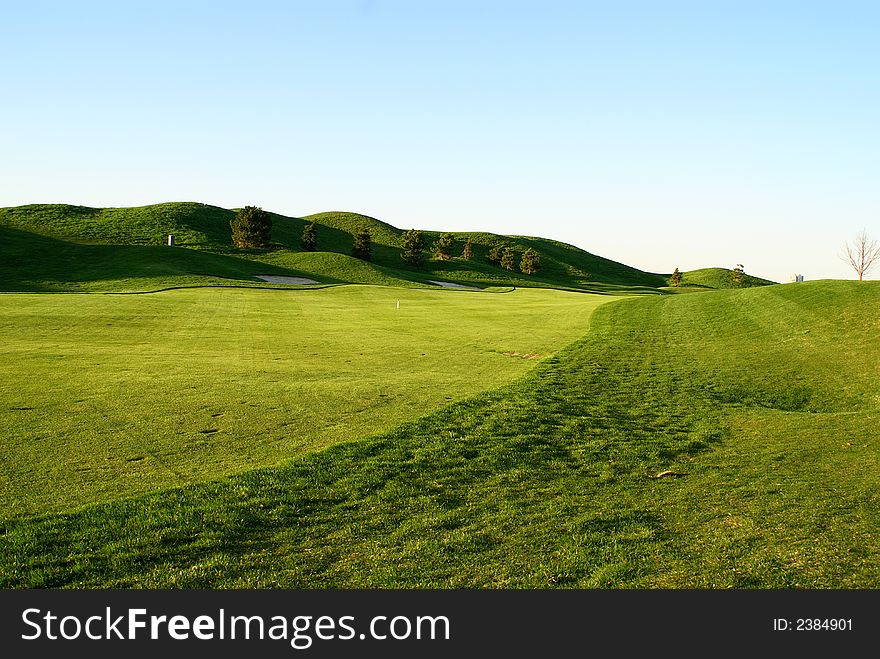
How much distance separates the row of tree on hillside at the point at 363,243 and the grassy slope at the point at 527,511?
295ft

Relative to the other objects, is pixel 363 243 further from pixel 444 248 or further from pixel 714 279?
pixel 714 279

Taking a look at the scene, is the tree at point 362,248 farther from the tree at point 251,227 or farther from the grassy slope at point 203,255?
the tree at point 251,227

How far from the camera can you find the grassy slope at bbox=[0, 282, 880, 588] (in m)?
6.21

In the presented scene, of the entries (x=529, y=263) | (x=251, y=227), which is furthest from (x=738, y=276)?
(x=251, y=227)

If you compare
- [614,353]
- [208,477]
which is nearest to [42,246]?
[614,353]

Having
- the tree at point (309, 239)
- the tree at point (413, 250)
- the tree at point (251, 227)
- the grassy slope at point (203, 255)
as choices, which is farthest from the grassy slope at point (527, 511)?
the tree at point (309, 239)

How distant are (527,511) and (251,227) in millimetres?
96151

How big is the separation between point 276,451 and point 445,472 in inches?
110

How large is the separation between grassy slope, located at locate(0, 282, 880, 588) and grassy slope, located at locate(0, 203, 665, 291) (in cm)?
5389

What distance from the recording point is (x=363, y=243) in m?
104

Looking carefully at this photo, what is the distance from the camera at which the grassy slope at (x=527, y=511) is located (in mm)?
6215

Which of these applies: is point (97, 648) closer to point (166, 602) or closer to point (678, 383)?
point (166, 602)

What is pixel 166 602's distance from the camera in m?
5.65

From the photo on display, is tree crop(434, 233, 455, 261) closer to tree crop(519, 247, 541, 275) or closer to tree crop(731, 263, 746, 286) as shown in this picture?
tree crop(519, 247, 541, 275)
